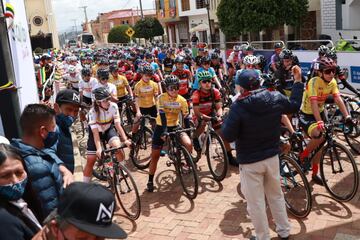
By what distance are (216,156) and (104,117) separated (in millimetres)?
2165

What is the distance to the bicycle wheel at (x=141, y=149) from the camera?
8.10 m

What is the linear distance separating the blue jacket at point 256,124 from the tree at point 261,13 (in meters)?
20.1

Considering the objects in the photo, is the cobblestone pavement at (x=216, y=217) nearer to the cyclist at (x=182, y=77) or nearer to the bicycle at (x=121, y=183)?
the bicycle at (x=121, y=183)

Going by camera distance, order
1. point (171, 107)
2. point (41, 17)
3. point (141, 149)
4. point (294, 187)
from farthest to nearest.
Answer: point (41, 17)
point (141, 149)
point (171, 107)
point (294, 187)

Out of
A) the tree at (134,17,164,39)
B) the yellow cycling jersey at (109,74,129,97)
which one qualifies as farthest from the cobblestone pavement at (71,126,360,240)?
the tree at (134,17,164,39)

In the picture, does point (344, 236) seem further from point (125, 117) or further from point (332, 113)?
point (125, 117)

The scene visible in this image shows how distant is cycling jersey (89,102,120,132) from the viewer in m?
6.40

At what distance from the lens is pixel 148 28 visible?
165ft

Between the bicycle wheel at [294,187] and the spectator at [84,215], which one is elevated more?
the spectator at [84,215]

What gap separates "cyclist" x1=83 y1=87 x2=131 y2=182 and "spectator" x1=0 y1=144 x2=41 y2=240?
3303 millimetres

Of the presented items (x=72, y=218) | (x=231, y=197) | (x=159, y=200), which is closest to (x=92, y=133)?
(x=159, y=200)

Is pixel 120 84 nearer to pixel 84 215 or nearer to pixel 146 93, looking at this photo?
pixel 146 93

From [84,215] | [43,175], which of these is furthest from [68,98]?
[84,215]

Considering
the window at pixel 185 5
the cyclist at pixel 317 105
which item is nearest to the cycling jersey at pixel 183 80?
the cyclist at pixel 317 105
